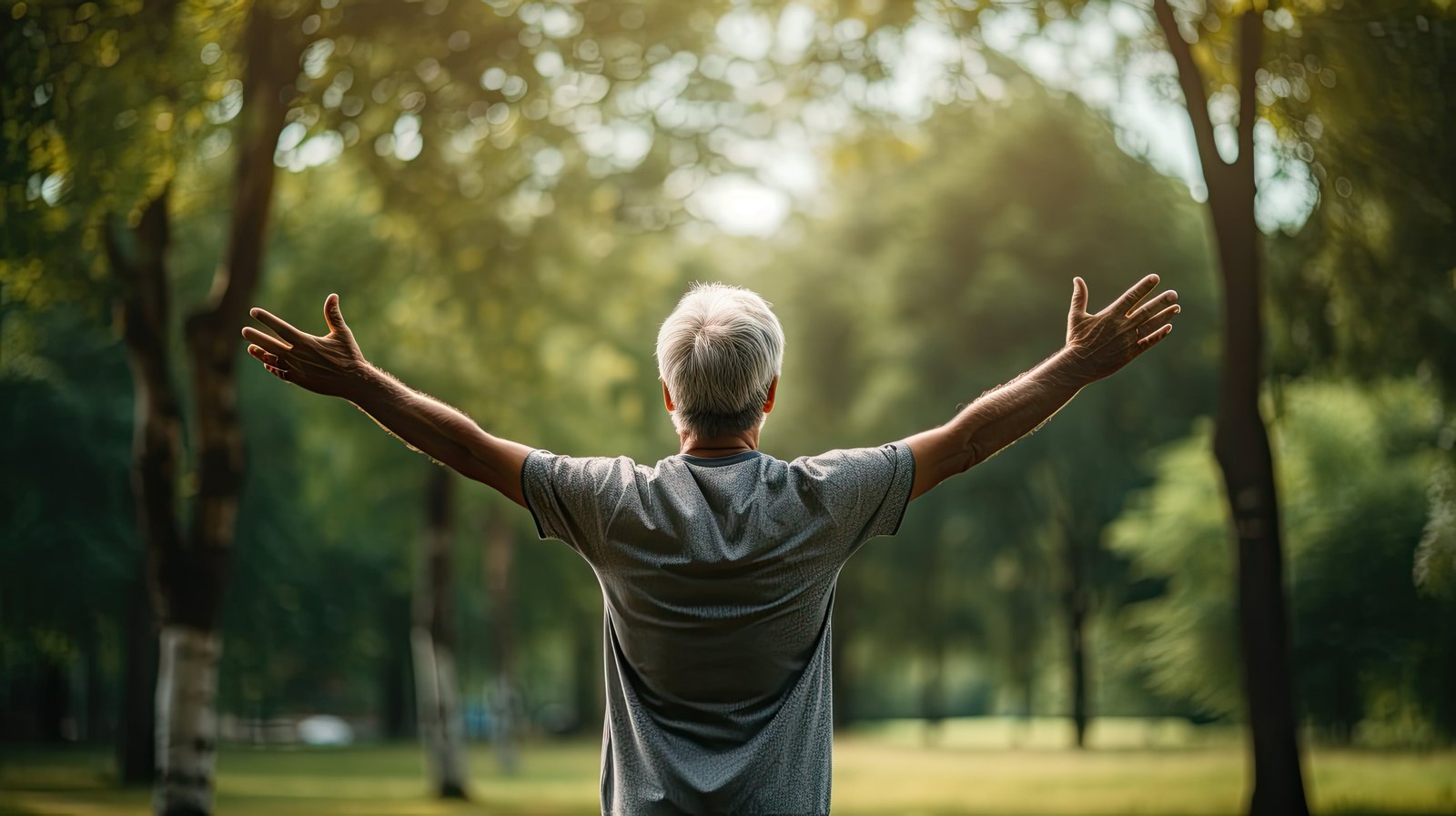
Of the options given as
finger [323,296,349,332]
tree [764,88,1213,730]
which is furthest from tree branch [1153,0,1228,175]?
tree [764,88,1213,730]

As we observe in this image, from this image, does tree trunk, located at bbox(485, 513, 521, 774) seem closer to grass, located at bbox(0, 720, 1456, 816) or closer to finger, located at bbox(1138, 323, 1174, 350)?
grass, located at bbox(0, 720, 1456, 816)

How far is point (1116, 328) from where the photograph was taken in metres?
3.05

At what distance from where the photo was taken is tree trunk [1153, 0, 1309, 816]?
408 inches

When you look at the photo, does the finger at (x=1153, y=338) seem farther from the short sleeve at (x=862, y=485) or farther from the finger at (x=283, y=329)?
the finger at (x=283, y=329)

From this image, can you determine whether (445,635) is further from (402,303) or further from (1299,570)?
(1299,570)

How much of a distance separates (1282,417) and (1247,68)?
314 centimetres

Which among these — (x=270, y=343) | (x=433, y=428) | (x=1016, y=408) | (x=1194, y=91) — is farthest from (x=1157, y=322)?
(x=1194, y=91)

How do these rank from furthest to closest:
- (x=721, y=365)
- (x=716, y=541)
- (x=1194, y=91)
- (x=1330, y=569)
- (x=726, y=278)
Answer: (x=726, y=278), (x=1330, y=569), (x=1194, y=91), (x=721, y=365), (x=716, y=541)

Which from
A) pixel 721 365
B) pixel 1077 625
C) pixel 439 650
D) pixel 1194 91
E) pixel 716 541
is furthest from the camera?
pixel 1077 625

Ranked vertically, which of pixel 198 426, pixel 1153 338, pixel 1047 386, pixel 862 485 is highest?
pixel 198 426

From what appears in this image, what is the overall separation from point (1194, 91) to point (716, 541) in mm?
8865

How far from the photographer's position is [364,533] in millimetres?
31562

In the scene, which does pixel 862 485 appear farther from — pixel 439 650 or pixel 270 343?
pixel 439 650

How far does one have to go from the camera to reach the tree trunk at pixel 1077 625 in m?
30.1
